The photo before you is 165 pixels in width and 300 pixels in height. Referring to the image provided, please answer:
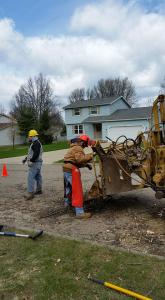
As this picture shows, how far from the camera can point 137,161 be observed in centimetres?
610

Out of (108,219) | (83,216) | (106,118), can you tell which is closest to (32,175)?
(83,216)

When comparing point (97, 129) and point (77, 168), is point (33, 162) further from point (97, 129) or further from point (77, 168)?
point (97, 129)

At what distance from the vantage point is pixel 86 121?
136ft

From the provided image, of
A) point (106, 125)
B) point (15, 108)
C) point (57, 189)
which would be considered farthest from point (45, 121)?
point (57, 189)

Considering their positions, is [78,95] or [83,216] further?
[78,95]

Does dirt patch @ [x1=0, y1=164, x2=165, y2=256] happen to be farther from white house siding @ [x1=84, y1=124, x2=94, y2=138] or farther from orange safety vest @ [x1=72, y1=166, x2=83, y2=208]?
white house siding @ [x1=84, y1=124, x2=94, y2=138]

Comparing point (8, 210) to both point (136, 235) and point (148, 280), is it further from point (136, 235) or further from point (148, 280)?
point (148, 280)

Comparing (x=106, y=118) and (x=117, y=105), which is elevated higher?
(x=117, y=105)

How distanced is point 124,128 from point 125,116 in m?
1.56

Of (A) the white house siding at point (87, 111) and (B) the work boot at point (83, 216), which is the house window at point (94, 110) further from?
(B) the work boot at point (83, 216)

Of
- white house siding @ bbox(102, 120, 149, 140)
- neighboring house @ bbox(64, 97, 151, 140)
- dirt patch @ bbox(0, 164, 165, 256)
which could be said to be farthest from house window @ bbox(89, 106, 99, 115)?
dirt patch @ bbox(0, 164, 165, 256)

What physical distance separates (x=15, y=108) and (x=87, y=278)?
6825cm

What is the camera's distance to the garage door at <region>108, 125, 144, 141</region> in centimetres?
3566

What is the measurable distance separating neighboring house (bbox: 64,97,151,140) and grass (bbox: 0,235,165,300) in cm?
3102
